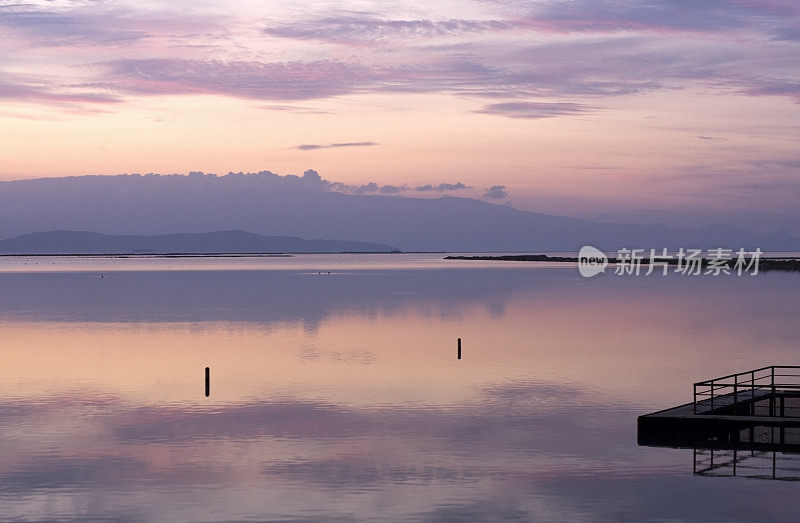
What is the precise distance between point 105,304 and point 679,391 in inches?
3394

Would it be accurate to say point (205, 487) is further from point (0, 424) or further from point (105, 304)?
point (105, 304)

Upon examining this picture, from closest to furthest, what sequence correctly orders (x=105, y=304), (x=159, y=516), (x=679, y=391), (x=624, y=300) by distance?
1. (x=159, y=516)
2. (x=679, y=391)
3. (x=105, y=304)
4. (x=624, y=300)

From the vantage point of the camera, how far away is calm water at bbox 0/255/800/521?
29.0m

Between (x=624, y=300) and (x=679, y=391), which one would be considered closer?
(x=679, y=391)

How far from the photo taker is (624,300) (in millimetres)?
132500

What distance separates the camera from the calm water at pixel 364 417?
29.0 metres

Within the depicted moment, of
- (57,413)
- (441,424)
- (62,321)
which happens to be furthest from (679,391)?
(62,321)

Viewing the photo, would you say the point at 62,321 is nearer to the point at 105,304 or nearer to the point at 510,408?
the point at 105,304

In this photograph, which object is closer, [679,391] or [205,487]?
[205,487]

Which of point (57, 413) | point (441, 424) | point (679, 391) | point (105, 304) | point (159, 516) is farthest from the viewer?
point (105, 304)

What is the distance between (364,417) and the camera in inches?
1678

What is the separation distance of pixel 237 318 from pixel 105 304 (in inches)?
1236

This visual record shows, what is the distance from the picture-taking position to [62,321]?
9594 cm

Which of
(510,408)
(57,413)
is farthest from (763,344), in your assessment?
(57,413)
